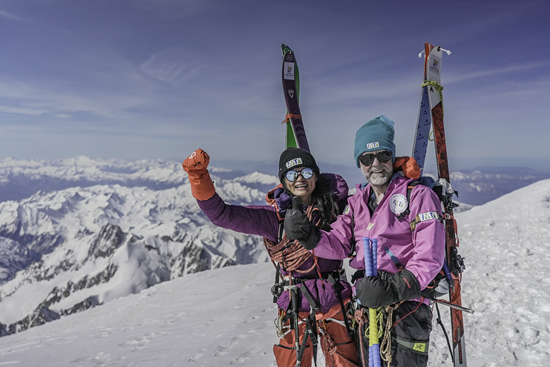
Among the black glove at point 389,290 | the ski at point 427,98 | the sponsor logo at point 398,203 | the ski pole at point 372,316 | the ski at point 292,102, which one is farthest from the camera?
the ski at point 292,102

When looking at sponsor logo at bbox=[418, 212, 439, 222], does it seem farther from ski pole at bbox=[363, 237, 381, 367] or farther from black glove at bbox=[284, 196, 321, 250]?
black glove at bbox=[284, 196, 321, 250]

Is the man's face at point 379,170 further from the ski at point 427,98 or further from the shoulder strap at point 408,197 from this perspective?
the ski at point 427,98

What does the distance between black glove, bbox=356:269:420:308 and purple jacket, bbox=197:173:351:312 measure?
102 centimetres

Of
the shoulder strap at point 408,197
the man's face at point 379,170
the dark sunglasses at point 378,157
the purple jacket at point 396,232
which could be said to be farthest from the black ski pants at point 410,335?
the dark sunglasses at point 378,157

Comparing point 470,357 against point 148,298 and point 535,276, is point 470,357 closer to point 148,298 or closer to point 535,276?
point 535,276

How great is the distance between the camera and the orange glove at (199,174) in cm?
357

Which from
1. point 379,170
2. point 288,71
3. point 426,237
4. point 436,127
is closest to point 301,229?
point 379,170

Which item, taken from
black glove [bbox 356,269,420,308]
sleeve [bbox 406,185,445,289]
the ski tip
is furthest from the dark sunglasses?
the ski tip

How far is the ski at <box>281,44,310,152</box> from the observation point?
7.05 metres

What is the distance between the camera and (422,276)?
2844 millimetres

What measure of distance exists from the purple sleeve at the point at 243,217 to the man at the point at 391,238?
769 mm

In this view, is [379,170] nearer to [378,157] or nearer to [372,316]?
[378,157]

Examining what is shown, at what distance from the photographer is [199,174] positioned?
369 centimetres

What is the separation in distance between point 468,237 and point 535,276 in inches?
216
